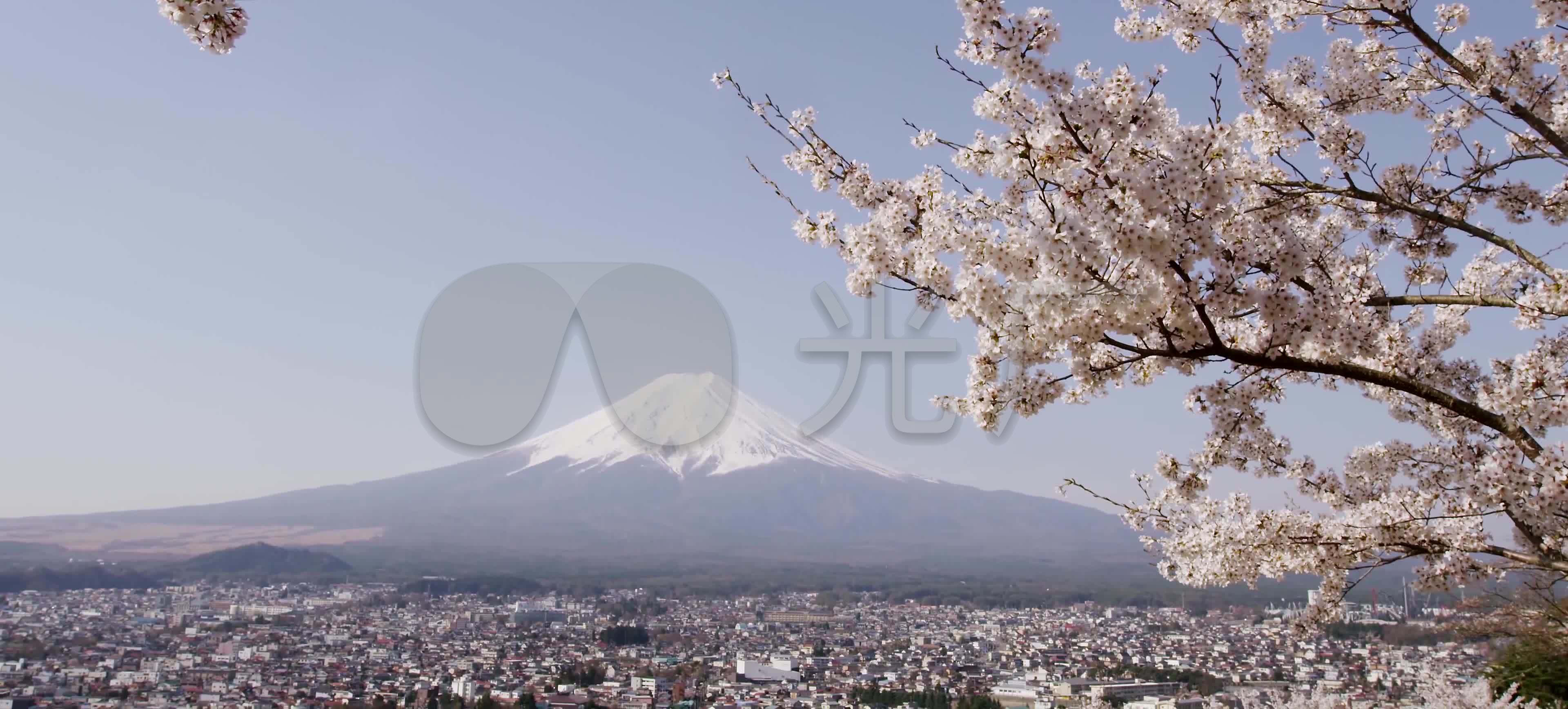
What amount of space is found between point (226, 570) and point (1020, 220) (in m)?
25.5

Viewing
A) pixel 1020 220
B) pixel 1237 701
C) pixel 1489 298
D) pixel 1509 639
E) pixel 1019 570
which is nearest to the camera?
pixel 1020 220

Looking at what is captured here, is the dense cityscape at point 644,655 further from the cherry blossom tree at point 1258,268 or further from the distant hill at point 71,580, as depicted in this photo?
the cherry blossom tree at point 1258,268

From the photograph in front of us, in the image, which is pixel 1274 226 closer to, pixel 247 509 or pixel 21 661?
pixel 21 661

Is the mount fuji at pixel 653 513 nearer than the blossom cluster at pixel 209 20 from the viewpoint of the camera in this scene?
No

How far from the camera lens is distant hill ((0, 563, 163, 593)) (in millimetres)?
18094

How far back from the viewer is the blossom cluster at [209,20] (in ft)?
5.60

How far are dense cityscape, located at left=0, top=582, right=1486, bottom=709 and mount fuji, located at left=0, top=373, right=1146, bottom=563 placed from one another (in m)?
10.4

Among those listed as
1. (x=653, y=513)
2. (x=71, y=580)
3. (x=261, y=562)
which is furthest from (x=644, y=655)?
(x=653, y=513)

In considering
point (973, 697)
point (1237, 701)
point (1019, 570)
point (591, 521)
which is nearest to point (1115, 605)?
point (973, 697)

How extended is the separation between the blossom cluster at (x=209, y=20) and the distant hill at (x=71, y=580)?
20.8 meters

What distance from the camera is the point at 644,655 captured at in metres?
15.0

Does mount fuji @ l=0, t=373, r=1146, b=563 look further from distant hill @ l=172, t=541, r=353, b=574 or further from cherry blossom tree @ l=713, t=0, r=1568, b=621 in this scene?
cherry blossom tree @ l=713, t=0, r=1568, b=621

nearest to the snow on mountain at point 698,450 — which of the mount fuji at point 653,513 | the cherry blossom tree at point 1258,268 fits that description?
the mount fuji at point 653,513

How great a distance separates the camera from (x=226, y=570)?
2312 cm
